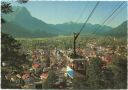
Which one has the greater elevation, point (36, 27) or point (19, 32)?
point (36, 27)

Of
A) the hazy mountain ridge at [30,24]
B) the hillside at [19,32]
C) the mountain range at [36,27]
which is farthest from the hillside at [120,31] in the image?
the hillside at [19,32]

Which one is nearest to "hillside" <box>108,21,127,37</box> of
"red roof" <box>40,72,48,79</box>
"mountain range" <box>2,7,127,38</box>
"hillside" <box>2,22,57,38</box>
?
"mountain range" <box>2,7,127,38</box>

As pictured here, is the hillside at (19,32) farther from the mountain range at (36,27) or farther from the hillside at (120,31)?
the hillside at (120,31)

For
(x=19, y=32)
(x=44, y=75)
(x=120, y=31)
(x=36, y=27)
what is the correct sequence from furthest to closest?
(x=36, y=27) → (x=19, y=32) → (x=120, y=31) → (x=44, y=75)

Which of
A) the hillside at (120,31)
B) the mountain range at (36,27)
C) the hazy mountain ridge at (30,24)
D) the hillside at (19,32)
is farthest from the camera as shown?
the hazy mountain ridge at (30,24)

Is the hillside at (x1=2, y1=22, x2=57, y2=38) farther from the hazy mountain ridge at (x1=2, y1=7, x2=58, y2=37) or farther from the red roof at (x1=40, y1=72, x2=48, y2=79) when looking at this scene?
the red roof at (x1=40, y1=72, x2=48, y2=79)

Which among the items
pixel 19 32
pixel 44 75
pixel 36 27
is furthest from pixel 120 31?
pixel 19 32

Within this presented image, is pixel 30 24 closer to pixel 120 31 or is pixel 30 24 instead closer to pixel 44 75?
pixel 44 75

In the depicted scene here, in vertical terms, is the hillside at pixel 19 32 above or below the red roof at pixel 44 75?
above

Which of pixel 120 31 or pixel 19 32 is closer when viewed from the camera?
pixel 120 31
